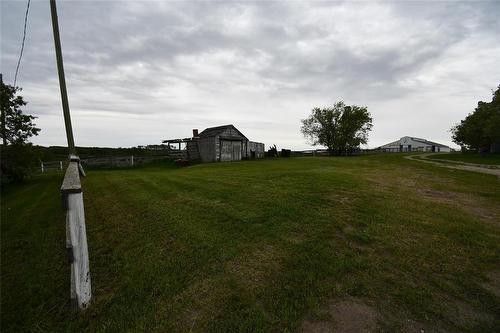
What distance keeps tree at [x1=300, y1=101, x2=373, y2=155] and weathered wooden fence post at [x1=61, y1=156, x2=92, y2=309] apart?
163 ft

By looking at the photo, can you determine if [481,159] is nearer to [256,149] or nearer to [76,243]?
[256,149]

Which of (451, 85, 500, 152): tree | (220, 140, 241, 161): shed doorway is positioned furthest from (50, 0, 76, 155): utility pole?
(451, 85, 500, 152): tree

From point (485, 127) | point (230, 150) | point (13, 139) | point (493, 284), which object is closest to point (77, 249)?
point (493, 284)

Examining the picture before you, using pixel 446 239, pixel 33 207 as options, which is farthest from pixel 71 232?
pixel 33 207

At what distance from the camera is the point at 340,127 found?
47906 millimetres

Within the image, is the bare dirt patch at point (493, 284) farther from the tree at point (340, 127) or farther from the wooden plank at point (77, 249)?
the tree at point (340, 127)

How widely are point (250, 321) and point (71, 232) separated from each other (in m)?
2.15

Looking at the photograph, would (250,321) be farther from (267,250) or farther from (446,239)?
(446,239)

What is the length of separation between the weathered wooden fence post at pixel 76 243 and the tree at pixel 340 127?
49.8 metres

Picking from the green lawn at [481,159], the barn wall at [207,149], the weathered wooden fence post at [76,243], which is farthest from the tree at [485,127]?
the weathered wooden fence post at [76,243]

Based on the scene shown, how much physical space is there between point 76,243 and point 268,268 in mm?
2453

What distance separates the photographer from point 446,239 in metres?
4.34

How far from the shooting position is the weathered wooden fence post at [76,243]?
2.66m

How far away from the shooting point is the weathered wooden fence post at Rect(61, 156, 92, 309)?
2.66 m
